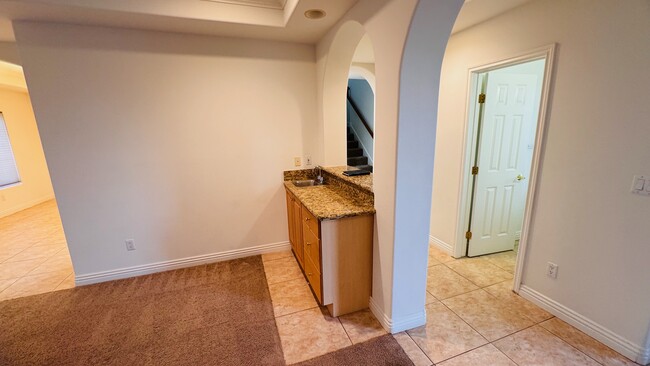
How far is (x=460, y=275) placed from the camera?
8.58 ft

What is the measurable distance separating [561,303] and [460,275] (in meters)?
0.76

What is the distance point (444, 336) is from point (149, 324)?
2237 mm

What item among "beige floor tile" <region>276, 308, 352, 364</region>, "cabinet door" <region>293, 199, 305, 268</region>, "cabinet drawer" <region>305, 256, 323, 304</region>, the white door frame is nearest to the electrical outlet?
the white door frame

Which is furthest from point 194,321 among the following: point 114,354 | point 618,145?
point 618,145

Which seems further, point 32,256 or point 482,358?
point 32,256

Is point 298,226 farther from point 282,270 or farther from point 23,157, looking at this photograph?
point 23,157

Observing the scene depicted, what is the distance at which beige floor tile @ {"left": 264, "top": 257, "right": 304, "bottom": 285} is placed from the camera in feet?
8.69

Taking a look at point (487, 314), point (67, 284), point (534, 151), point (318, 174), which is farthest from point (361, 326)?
point (67, 284)

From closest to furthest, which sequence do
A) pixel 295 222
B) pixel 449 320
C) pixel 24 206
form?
pixel 449 320, pixel 295 222, pixel 24 206

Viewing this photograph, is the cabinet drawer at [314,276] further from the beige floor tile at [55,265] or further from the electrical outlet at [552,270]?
the beige floor tile at [55,265]

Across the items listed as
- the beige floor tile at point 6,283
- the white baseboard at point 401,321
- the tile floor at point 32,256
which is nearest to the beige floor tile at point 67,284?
the tile floor at point 32,256

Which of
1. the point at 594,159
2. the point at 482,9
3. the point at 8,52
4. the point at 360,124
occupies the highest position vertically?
the point at 482,9

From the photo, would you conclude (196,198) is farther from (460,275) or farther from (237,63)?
(460,275)

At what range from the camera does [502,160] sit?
283 centimetres
